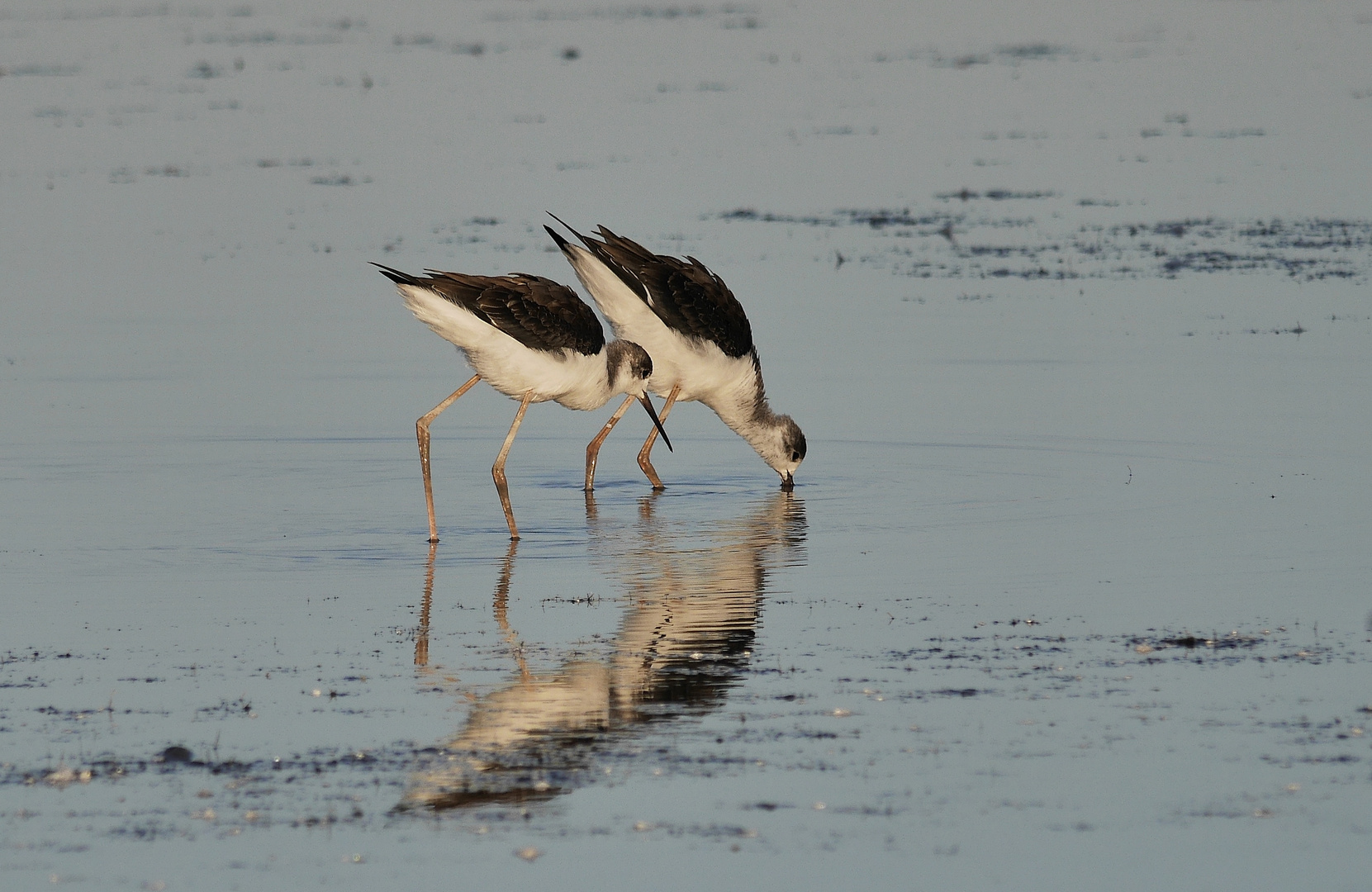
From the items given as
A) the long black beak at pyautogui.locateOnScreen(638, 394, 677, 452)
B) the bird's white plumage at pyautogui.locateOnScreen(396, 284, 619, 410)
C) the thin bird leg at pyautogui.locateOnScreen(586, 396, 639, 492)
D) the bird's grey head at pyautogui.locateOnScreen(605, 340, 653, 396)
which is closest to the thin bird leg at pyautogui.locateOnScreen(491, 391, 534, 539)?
the bird's white plumage at pyautogui.locateOnScreen(396, 284, 619, 410)

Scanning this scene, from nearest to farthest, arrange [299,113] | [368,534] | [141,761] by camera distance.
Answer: [141,761] < [368,534] < [299,113]

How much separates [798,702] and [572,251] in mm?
6110

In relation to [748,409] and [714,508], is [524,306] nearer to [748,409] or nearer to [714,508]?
[714,508]

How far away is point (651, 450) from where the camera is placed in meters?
14.9

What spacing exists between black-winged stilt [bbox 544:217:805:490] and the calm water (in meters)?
0.35

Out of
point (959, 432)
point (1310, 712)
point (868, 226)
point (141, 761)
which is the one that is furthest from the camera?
point (868, 226)

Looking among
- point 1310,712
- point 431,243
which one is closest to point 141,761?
point 1310,712

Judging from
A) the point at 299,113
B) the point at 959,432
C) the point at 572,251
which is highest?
the point at 299,113

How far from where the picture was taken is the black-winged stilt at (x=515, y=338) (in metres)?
11.6

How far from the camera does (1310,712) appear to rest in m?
7.50

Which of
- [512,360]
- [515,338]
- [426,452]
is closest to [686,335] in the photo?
[512,360]

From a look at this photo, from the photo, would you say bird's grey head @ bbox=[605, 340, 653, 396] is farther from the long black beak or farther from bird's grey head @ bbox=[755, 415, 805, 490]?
bird's grey head @ bbox=[755, 415, 805, 490]

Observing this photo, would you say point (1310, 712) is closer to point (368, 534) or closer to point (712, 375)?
point (368, 534)

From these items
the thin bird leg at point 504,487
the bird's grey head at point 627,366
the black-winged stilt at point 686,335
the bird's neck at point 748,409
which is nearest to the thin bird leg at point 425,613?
the thin bird leg at point 504,487
